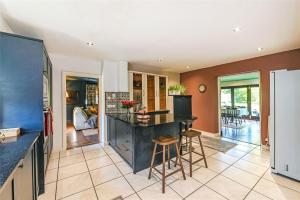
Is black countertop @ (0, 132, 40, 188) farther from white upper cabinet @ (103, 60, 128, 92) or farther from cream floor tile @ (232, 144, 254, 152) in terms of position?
cream floor tile @ (232, 144, 254, 152)

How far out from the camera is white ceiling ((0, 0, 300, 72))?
1.70 m

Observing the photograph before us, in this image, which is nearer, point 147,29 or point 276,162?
point 147,29

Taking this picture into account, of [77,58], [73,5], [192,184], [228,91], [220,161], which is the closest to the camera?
[73,5]

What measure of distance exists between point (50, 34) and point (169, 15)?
6.46 ft

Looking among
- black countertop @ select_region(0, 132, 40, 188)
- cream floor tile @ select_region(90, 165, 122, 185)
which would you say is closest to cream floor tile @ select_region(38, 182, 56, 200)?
cream floor tile @ select_region(90, 165, 122, 185)

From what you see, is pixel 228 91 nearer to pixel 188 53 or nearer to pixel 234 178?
pixel 188 53

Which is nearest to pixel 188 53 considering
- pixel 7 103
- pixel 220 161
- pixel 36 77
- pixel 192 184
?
pixel 220 161

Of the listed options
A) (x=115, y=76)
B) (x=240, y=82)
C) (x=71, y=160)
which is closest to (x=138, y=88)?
(x=115, y=76)

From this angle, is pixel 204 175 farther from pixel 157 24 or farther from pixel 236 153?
pixel 157 24

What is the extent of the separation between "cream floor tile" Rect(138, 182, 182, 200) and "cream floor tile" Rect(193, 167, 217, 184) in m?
0.58

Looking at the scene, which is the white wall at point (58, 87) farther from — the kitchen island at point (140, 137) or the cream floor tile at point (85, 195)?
the cream floor tile at point (85, 195)

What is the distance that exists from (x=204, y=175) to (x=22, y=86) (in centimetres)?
304

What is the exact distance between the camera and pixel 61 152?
3594 mm

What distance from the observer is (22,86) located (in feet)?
6.40
